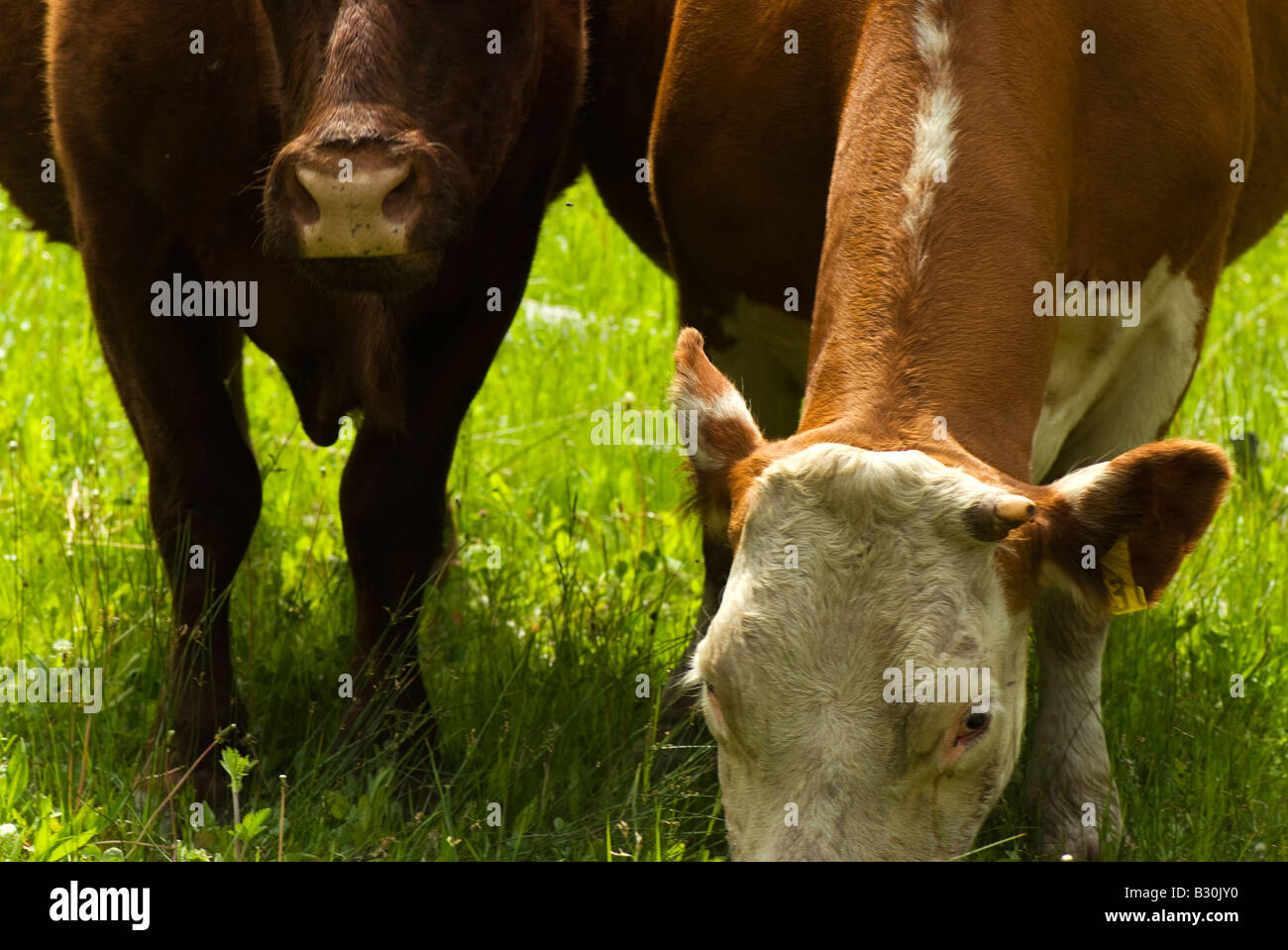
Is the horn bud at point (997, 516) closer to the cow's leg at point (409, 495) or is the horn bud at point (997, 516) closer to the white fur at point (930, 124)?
the white fur at point (930, 124)

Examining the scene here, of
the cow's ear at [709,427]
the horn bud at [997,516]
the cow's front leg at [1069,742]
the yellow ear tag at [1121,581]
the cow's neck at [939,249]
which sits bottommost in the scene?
the cow's front leg at [1069,742]

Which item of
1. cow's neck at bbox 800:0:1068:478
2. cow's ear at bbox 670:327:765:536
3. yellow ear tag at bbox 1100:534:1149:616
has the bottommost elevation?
yellow ear tag at bbox 1100:534:1149:616

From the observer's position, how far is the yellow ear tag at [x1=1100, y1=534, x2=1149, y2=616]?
3.61 meters

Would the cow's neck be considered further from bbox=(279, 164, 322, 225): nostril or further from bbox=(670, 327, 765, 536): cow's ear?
bbox=(279, 164, 322, 225): nostril

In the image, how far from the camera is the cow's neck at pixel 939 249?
3686 mm

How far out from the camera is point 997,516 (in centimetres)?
339

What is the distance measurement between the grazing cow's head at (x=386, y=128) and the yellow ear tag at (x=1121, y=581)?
1.59 meters

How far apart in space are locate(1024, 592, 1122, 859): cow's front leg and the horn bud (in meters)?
1.06

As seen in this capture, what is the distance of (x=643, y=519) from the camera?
607 centimetres

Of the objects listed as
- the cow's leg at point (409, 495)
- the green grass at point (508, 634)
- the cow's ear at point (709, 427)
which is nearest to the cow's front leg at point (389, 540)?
the cow's leg at point (409, 495)

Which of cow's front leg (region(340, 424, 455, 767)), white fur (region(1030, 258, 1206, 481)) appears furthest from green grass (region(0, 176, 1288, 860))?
white fur (region(1030, 258, 1206, 481))

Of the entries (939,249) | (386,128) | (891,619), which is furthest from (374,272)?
(891,619)
